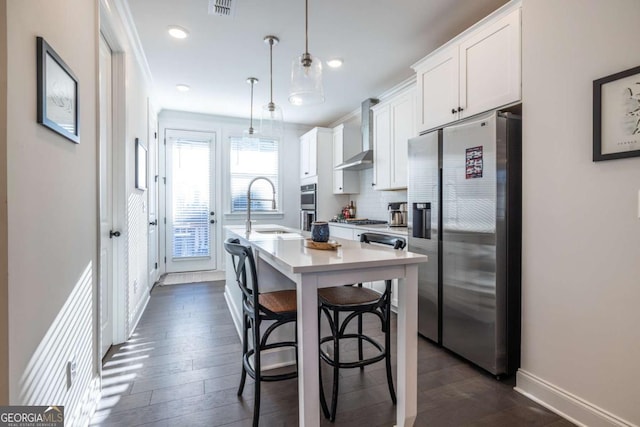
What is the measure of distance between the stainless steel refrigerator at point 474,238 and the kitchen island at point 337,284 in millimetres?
867

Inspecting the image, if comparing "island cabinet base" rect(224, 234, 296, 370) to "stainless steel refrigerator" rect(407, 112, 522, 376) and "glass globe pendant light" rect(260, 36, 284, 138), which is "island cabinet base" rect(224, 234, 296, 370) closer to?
"stainless steel refrigerator" rect(407, 112, 522, 376)

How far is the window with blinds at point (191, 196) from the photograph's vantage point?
5.29m

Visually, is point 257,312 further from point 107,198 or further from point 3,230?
point 107,198

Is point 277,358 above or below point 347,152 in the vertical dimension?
below

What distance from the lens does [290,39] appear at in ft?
9.52

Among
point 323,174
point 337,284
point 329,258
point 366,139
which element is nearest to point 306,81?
point 329,258

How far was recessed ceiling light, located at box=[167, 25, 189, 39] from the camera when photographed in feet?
8.95

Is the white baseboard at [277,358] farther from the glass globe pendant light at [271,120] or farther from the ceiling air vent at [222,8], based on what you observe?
the ceiling air vent at [222,8]

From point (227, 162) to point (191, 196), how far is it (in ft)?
2.79

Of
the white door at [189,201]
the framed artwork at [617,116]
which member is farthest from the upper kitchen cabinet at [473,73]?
the white door at [189,201]

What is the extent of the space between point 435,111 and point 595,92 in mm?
1230

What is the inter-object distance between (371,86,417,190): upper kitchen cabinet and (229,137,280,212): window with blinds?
7.22 ft

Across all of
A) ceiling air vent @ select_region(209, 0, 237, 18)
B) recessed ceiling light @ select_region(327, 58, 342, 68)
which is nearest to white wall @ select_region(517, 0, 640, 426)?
recessed ceiling light @ select_region(327, 58, 342, 68)

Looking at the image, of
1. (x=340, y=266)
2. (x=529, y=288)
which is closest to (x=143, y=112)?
(x=340, y=266)
